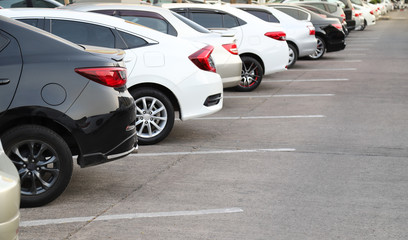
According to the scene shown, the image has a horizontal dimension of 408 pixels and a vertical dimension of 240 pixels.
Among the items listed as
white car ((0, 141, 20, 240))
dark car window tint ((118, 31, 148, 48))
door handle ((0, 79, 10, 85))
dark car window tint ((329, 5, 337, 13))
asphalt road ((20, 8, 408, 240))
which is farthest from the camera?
dark car window tint ((329, 5, 337, 13))

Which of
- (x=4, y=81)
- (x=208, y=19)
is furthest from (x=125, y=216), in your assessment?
(x=208, y=19)

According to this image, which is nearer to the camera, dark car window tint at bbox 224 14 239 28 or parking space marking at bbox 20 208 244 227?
parking space marking at bbox 20 208 244 227

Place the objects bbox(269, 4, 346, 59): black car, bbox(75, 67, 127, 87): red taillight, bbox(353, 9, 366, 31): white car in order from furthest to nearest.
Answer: bbox(353, 9, 366, 31): white car
bbox(269, 4, 346, 59): black car
bbox(75, 67, 127, 87): red taillight

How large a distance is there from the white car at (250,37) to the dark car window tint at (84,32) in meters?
6.02

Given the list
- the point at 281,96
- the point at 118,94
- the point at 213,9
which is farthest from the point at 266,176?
the point at 213,9

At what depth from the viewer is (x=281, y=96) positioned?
13875mm

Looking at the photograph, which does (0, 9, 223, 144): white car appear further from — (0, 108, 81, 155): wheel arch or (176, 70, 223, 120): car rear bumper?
(0, 108, 81, 155): wheel arch

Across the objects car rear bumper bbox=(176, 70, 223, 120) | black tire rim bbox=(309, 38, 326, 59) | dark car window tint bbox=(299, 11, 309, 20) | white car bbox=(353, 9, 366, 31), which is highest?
car rear bumper bbox=(176, 70, 223, 120)

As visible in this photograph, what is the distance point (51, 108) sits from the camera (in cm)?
623

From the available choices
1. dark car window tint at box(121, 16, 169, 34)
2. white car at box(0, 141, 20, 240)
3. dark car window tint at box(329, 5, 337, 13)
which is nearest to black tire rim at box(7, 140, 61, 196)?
white car at box(0, 141, 20, 240)

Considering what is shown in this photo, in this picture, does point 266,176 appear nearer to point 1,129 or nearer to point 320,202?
point 320,202

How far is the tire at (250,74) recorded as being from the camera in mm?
14773

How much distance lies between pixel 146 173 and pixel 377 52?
18020 millimetres

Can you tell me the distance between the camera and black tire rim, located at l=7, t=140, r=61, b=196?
623cm
